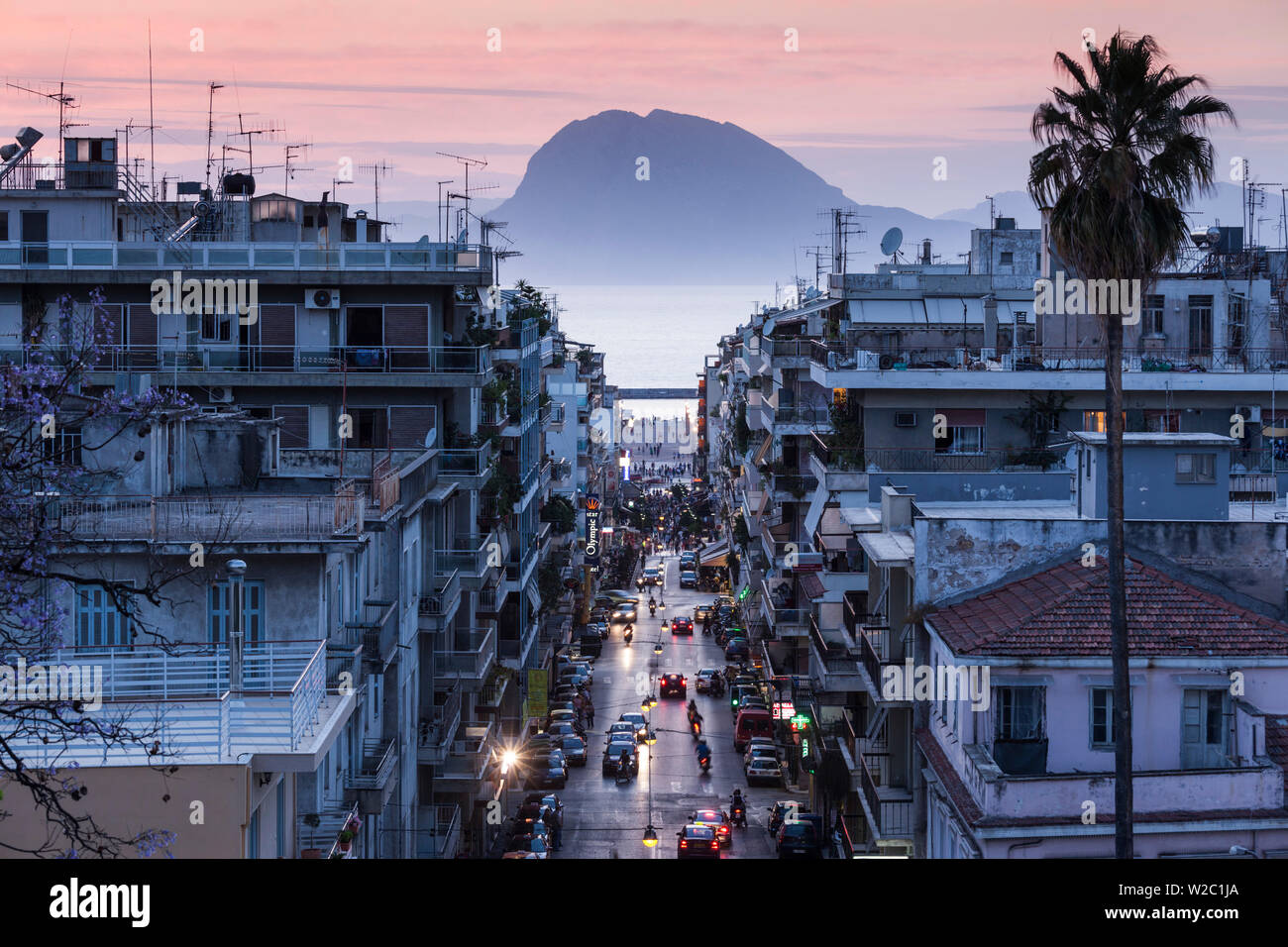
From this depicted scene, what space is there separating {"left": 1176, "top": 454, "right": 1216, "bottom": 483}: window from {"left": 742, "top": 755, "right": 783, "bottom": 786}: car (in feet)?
96.7

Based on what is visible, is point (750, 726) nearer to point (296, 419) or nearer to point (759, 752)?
point (759, 752)

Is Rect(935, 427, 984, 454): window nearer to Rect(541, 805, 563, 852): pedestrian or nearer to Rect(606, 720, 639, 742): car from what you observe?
Rect(541, 805, 563, 852): pedestrian

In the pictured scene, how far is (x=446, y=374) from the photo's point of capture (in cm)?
4019

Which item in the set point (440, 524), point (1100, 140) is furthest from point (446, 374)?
point (1100, 140)

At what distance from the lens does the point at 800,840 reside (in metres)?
41.4

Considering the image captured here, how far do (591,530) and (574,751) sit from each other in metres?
49.9

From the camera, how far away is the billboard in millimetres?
98037

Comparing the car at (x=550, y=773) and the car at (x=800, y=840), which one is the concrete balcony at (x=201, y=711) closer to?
the car at (x=800, y=840)

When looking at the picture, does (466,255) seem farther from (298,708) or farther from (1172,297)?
(298,708)

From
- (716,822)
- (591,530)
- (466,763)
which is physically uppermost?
(466,763)

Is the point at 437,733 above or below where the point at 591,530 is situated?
above

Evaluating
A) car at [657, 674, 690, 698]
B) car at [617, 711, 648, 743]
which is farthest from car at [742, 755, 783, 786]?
car at [657, 674, 690, 698]

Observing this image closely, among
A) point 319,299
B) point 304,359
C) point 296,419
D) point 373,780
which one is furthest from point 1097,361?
point 373,780
